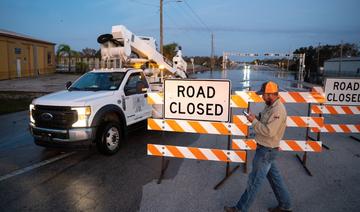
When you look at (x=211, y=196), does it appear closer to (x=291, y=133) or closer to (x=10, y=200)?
(x=10, y=200)

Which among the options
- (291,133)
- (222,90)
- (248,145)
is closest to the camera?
(222,90)

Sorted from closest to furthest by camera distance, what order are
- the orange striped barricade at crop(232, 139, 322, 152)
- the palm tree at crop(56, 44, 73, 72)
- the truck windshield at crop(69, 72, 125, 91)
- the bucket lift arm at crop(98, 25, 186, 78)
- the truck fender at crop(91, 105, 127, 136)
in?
1. the orange striped barricade at crop(232, 139, 322, 152)
2. the truck fender at crop(91, 105, 127, 136)
3. the truck windshield at crop(69, 72, 125, 91)
4. the bucket lift arm at crop(98, 25, 186, 78)
5. the palm tree at crop(56, 44, 73, 72)

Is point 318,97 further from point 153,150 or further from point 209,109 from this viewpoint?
point 153,150

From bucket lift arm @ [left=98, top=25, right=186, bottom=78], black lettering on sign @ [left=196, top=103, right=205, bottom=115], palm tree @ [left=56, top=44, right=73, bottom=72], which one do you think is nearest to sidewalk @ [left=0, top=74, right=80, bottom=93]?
bucket lift arm @ [left=98, top=25, right=186, bottom=78]

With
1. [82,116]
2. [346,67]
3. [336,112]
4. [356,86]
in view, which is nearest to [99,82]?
[82,116]

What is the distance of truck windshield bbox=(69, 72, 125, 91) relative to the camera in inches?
269

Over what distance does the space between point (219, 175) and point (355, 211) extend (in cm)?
217

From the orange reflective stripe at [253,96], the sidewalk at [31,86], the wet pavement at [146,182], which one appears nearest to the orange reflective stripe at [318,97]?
the orange reflective stripe at [253,96]

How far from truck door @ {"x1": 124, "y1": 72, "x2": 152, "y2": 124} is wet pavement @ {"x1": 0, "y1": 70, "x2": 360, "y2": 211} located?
2.73ft

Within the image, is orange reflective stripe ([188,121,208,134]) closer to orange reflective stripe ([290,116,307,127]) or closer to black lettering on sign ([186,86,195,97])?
black lettering on sign ([186,86,195,97])

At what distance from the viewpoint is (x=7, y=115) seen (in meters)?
11.1

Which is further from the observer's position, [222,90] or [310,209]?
[222,90]

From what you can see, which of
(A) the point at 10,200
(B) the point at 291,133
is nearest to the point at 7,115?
(A) the point at 10,200

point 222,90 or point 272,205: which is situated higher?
point 222,90
